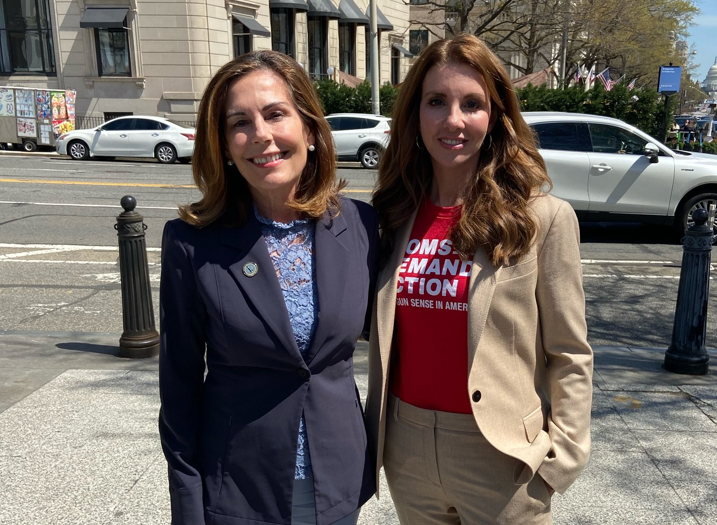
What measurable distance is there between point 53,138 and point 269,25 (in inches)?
438

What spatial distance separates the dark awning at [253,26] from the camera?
28.1 m

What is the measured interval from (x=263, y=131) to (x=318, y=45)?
111 ft

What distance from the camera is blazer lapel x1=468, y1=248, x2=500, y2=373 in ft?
6.10

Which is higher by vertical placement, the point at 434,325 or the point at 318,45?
the point at 318,45

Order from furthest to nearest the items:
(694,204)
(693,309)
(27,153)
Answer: (27,153) < (694,204) < (693,309)

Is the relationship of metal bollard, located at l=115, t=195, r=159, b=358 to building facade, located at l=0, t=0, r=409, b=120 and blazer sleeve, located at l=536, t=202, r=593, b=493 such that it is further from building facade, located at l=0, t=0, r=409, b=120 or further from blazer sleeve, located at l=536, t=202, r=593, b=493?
building facade, located at l=0, t=0, r=409, b=120

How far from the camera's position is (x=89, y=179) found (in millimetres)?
16031

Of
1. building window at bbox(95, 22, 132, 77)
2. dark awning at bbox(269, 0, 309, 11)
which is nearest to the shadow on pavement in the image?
building window at bbox(95, 22, 132, 77)

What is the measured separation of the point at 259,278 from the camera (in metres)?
1.87

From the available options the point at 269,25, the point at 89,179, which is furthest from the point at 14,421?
the point at 269,25

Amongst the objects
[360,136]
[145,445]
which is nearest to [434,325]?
[145,445]

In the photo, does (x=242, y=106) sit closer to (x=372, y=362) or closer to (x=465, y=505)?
(x=372, y=362)

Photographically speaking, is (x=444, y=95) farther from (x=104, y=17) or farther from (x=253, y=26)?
(x=253, y=26)

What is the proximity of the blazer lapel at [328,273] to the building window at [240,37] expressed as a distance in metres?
28.1
